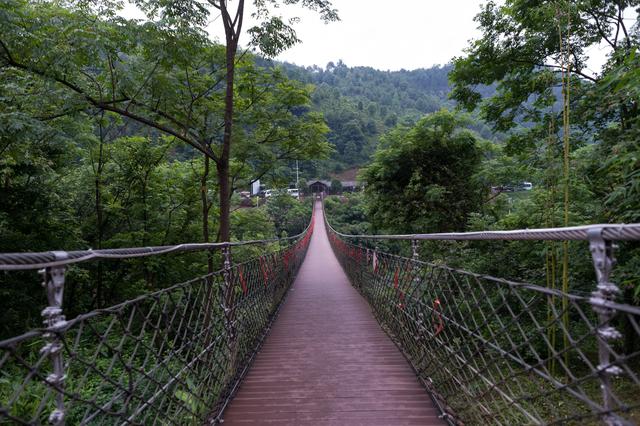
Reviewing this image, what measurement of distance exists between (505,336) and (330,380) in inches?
45.2

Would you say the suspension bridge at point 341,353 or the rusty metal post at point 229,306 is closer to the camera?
the suspension bridge at point 341,353

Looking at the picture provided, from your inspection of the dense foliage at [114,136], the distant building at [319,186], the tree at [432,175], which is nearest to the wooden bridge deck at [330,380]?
the dense foliage at [114,136]

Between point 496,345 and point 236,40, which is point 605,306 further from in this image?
point 236,40

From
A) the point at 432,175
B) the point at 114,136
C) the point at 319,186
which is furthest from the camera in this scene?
the point at 319,186

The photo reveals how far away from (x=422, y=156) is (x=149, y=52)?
5.12m

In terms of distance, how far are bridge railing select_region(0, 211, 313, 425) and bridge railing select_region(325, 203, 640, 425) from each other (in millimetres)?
1115

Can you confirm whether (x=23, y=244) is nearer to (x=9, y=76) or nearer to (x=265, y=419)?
(x=9, y=76)

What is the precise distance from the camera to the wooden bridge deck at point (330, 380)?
6.27 ft

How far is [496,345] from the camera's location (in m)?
1.32

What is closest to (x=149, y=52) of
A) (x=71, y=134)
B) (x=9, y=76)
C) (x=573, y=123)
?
(x=9, y=76)

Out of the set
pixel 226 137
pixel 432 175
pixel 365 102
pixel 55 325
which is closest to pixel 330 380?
pixel 55 325

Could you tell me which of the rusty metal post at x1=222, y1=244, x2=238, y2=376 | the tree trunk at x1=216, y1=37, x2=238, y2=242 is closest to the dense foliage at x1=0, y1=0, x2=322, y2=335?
the tree trunk at x1=216, y1=37, x2=238, y2=242

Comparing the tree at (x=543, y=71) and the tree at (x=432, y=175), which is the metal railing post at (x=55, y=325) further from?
the tree at (x=432, y=175)

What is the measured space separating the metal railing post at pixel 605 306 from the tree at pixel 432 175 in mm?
6157
